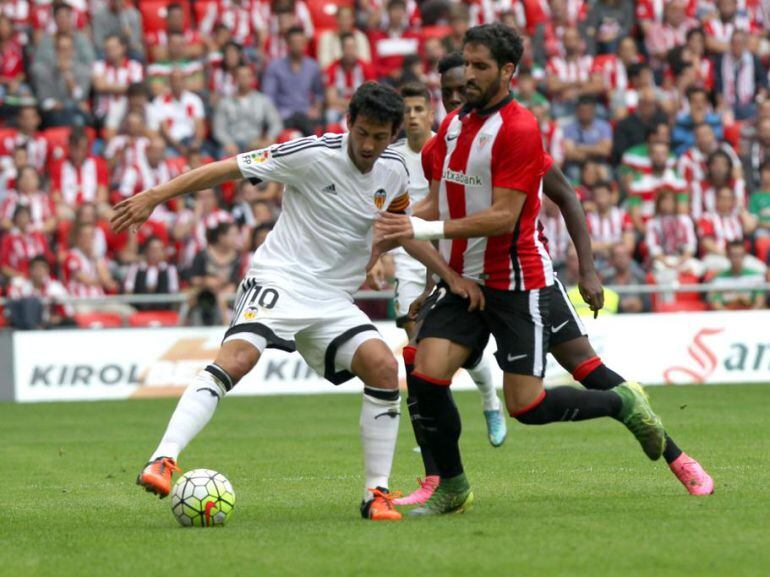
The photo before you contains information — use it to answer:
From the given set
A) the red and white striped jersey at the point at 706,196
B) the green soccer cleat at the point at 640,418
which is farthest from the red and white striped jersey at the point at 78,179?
the green soccer cleat at the point at 640,418

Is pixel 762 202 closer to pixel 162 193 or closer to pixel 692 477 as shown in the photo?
pixel 692 477

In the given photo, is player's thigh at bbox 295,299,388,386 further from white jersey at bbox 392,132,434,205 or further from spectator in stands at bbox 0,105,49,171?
spectator in stands at bbox 0,105,49,171

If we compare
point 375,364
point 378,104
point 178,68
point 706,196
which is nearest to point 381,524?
point 375,364

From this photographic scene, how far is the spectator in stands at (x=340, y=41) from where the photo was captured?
22188 mm

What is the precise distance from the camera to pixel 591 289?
8.30 metres

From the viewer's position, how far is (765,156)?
21.6 metres

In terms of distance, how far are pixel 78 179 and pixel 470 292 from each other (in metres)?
13.1

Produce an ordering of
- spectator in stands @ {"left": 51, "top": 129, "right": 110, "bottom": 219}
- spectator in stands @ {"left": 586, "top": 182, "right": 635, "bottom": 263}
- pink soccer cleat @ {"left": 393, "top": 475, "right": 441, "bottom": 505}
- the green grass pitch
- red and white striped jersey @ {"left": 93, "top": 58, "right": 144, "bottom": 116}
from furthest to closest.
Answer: red and white striped jersey @ {"left": 93, "top": 58, "right": 144, "bottom": 116}, spectator in stands @ {"left": 51, "top": 129, "right": 110, "bottom": 219}, spectator in stands @ {"left": 586, "top": 182, "right": 635, "bottom": 263}, pink soccer cleat @ {"left": 393, "top": 475, "right": 441, "bottom": 505}, the green grass pitch

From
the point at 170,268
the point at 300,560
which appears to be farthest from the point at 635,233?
the point at 300,560

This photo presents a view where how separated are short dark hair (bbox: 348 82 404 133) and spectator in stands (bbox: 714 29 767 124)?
1576 centimetres

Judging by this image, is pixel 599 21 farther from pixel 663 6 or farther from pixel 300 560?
pixel 300 560

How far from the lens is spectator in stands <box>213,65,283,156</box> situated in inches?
833

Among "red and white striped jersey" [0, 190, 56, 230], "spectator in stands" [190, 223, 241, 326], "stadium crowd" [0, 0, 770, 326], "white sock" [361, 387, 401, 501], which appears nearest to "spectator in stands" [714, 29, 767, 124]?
"stadium crowd" [0, 0, 770, 326]

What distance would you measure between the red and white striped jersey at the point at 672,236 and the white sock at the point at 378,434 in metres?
12.3
